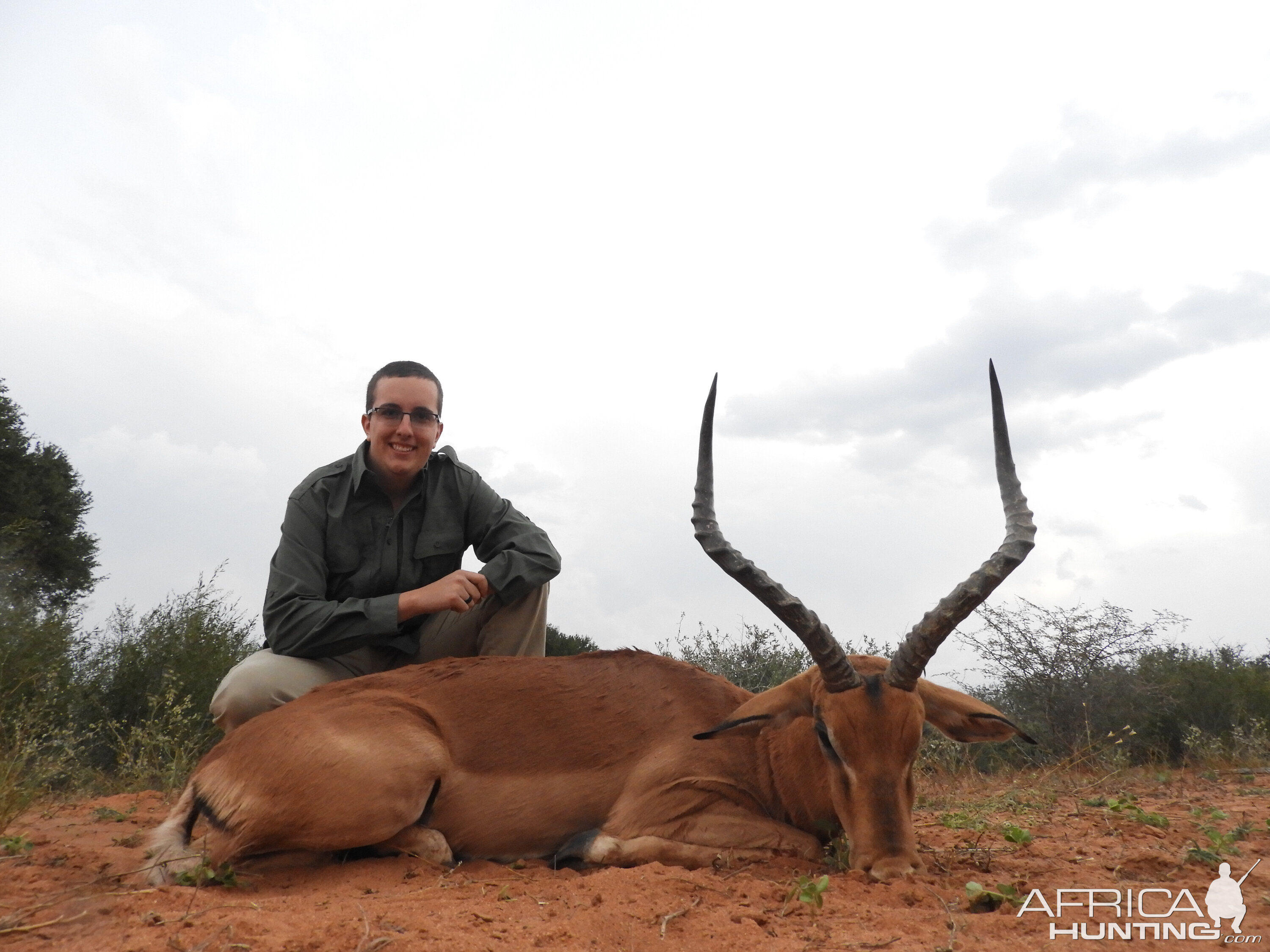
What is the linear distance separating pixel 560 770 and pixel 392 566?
6.52 ft

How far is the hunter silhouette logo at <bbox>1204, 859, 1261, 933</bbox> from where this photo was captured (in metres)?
3.12

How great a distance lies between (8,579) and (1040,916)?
13.3 m

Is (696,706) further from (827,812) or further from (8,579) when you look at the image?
(8,579)

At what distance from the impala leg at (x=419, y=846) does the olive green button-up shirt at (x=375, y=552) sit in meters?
1.28

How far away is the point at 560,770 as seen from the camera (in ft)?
15.1

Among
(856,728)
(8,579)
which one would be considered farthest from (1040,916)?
(8,579)

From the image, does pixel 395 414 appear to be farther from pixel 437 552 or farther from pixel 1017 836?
pixel 1017 836

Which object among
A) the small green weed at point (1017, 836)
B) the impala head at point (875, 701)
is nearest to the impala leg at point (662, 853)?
the impala head at point (875, 701)

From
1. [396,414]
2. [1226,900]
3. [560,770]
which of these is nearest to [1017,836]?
[1226,900]

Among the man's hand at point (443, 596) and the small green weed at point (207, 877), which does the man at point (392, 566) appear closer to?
the man's hand at point (443, 596)

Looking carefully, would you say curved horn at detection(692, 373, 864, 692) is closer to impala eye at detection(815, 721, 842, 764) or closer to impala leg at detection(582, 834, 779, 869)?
impala eye at detection(815, 721, 842, 764)

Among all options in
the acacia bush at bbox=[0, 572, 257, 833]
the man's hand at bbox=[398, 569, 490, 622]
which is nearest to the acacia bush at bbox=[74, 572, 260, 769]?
the acacia bush at bbox=[0, 572, 257, 833]

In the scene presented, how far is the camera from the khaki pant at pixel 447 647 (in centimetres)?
547

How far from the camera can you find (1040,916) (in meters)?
3.16
